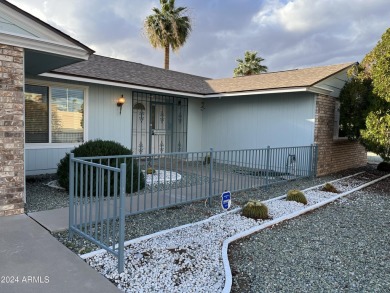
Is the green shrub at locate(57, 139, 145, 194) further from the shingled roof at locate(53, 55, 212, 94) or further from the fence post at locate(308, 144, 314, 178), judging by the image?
the fence post at locate(308, 144, 314, 178)

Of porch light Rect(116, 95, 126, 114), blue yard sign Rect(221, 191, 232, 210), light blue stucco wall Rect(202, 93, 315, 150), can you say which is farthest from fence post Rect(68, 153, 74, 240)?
light blue stucco wall Rect(202, 93, 315, 150)

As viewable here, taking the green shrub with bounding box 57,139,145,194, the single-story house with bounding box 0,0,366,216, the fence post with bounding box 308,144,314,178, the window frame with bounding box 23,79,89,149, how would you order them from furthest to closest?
the fence post with bounding box 308,144,314,178 → the window frame with bounding box 23,79,89,149 → the green shrub with bounding box 57,139,145,194 → the single-story house with bounding box 0,0,366,216

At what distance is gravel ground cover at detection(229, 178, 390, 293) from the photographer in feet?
9.48

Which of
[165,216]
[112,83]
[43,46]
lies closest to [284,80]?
[112,83]

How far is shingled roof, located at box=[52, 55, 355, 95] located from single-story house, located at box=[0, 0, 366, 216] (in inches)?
2.0

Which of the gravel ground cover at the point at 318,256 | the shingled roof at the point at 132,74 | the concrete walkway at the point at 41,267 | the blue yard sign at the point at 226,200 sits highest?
the shingled roof at the point at 132,74

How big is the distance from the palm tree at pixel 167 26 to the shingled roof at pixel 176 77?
8.46 meters

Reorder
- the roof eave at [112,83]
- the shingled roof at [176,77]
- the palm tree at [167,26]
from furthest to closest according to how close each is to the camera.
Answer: the palm tree at [167,26] → the shingled roof at [176,77] → the roof eave at [112,83]

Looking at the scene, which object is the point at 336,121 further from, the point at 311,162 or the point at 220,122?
the point at 220,122

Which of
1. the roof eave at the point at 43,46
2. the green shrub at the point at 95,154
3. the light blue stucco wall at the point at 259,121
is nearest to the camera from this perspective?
the roof eave at the point at 43,46

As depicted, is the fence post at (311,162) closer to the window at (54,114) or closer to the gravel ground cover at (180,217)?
the gravel ground cover at (180,217)

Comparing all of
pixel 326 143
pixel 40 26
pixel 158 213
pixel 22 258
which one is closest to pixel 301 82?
pixel 326 143

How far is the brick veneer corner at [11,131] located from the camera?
13.7ft

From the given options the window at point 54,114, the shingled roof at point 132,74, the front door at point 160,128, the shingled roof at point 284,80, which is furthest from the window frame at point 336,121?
the window at point 54,114
